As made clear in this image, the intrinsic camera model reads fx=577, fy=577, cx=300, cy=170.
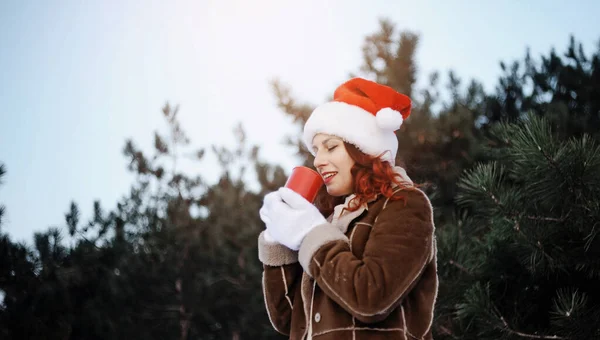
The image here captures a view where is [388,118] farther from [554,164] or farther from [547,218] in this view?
[547,218]

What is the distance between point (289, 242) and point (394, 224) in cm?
31

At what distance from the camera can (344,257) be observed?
158 centimetres

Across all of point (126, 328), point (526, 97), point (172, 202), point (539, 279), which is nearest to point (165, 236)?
point (172, 202)

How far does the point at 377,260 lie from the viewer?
1.57 m

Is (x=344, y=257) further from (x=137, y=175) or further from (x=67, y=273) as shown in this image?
(x=137, y=175)

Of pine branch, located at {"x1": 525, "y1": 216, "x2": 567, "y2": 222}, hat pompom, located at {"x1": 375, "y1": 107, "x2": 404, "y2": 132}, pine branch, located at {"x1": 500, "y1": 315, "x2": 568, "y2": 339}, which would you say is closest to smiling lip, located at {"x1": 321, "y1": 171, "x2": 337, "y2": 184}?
hat pompom, located at {"x1": 375, "y1": 107, "x2": 404, "y2": 132}

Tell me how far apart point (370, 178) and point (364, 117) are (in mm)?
235

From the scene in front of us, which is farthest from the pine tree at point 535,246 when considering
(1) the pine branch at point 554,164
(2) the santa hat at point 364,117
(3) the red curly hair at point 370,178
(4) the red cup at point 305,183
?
(4) the red cup at point 305,183

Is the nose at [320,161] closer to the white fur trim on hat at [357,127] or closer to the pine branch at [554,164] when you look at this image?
the white fur trim on hat at [357,127]

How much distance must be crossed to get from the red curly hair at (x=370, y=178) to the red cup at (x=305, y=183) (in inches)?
5.4

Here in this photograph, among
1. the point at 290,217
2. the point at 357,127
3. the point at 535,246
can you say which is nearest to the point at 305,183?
the point at 290,217

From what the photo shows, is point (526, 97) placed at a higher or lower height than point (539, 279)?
higher

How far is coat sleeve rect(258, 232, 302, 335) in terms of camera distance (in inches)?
72.7

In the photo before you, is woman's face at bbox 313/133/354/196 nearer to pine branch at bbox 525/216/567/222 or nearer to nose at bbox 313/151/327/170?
nose at bbox 313/151/327/170
